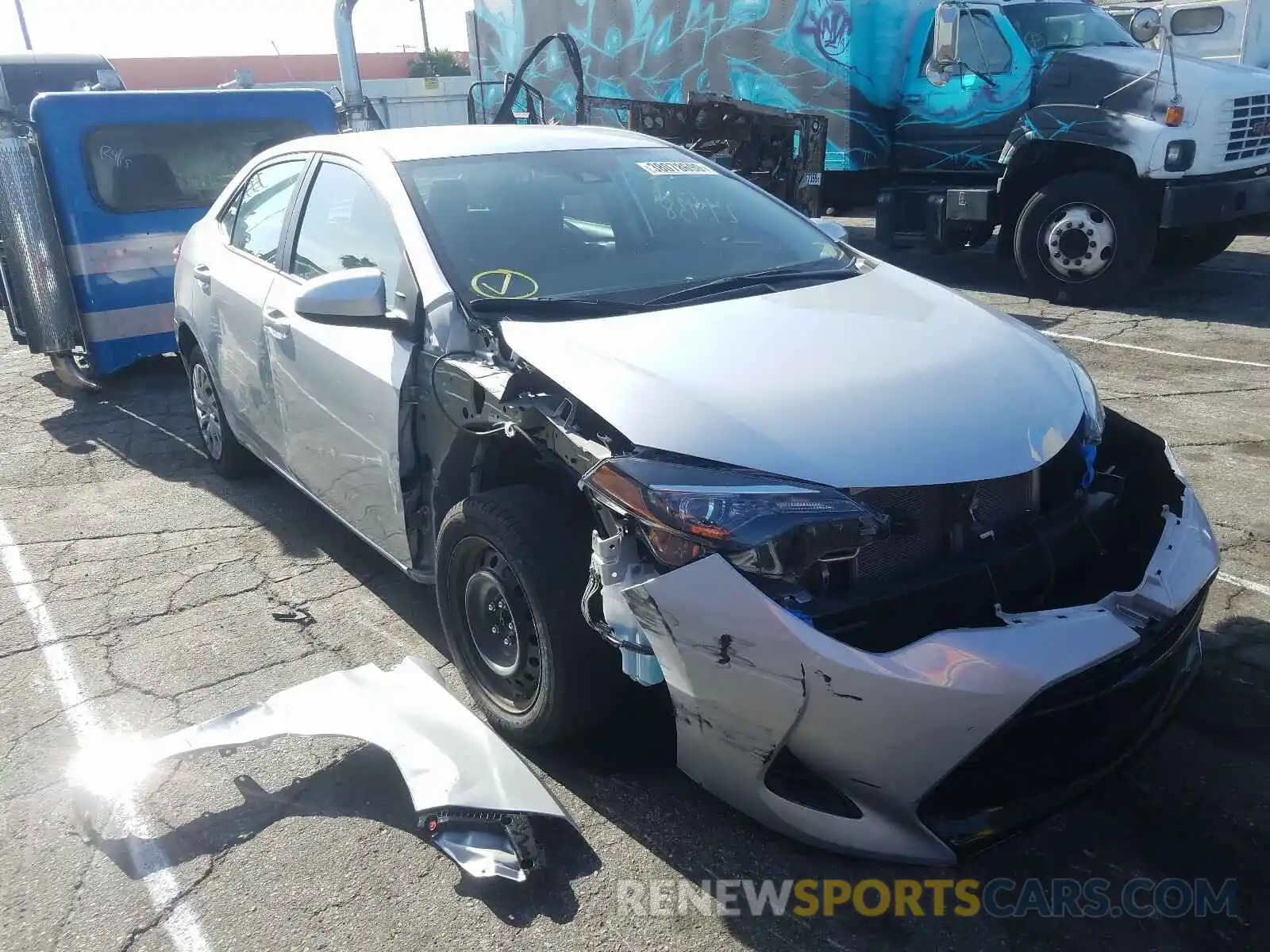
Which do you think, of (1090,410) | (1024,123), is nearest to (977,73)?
(1024,123)

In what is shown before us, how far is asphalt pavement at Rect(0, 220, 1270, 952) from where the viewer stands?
95.9 inches

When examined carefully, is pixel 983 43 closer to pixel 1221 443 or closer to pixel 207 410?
pixel 1221 443

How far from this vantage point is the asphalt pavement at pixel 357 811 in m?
2.44

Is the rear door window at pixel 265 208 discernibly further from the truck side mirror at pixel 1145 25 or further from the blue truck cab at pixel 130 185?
the truck side mirror at pixel 1145 25

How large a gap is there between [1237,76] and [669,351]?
8018 millimetres

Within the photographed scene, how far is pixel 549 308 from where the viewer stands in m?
3.09

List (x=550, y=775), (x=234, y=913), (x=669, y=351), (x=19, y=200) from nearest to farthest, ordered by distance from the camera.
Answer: (x=234, y=913), (x=669, y=351), (x=550, y=775), (x=19, y=200)

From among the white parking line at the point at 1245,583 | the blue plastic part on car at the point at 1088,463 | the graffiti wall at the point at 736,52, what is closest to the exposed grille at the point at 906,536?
the blue plastic part on car at the point at 1088,463

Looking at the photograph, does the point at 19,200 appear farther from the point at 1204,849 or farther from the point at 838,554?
the point at 1204,849

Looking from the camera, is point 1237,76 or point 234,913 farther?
point 1237,76

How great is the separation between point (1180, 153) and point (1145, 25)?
1245 mm

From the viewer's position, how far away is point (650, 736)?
3.06 meters

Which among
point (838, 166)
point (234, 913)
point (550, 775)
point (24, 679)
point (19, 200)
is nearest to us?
point (234, 913)

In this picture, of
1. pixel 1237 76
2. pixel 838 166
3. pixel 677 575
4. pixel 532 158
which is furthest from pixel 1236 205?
pixel 677 575
